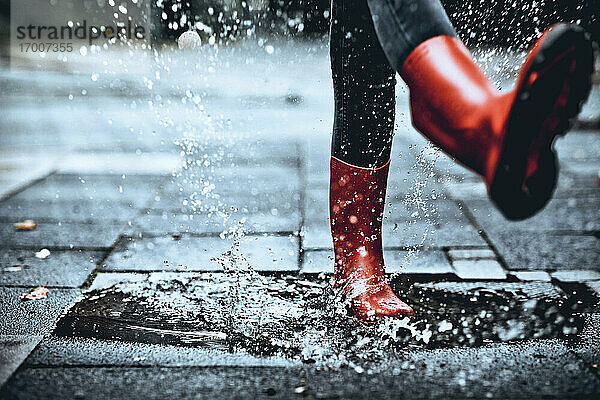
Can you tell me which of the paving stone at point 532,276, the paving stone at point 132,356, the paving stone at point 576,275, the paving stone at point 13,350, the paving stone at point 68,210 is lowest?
the paving stone at point 13,350

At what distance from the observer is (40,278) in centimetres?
210

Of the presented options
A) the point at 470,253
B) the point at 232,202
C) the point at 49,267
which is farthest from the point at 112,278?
the point at 470,253

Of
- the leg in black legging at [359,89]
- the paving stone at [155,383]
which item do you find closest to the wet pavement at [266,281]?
the paving stone at [155,383]

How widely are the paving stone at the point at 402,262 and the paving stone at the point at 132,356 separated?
25.5 inches

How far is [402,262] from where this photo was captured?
2.25 metres

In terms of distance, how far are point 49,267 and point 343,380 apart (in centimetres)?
122

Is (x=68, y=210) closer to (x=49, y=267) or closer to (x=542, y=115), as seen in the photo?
(x=49, y=267)

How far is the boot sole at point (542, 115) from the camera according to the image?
3.66ft

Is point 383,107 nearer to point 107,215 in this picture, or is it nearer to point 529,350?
point 529,350

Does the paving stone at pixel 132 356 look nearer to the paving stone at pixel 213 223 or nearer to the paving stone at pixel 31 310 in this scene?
the paving stone at pixel 31 310

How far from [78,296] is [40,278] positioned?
0.23m

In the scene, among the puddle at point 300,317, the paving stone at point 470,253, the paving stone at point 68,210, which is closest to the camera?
the puddle at point 300,317

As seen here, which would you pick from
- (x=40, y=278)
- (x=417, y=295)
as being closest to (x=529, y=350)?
(x=417, y=295)

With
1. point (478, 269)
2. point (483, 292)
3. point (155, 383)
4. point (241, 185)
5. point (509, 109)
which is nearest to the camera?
point (509, 109)
